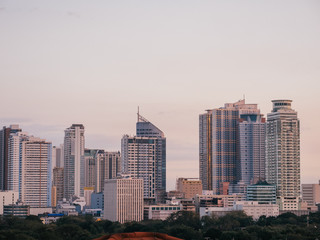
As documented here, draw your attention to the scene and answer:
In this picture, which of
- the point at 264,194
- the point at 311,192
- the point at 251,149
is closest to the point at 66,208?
the point at 251,149

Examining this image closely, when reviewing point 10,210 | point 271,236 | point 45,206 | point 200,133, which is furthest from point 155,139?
point 271,236

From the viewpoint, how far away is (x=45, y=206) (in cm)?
18600

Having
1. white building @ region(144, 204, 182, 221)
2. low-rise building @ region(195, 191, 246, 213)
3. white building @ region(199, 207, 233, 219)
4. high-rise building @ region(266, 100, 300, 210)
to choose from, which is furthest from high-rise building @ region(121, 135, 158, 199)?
white building @ region(199, 207, 233, 219)

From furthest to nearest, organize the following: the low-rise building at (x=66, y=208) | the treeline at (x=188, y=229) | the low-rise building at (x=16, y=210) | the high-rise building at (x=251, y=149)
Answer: the high-rise building at (x=251, y=149) → the low-rise building at (x=66, y=208) → the low-rise building at (x=16, y=210) → the treeline at (x=188, y=229)

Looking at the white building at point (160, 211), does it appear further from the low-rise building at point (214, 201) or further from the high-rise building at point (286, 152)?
the high-rise building at point (286, 152)

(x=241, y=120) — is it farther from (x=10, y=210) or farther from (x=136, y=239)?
(x=136, y=239)

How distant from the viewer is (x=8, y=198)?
571 ft

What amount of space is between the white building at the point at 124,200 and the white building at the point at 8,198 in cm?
2390

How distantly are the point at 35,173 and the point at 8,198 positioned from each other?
19.0 m

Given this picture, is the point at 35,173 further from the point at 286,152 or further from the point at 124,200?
the point at 286,152

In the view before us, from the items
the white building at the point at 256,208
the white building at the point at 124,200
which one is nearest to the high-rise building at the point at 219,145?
the white building at the point at 124,200

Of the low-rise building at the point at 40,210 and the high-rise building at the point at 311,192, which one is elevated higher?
the high-rise building at the point at 311,192

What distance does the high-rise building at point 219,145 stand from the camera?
189375mm

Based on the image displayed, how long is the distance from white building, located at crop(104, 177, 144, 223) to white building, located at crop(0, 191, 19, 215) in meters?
23.9
